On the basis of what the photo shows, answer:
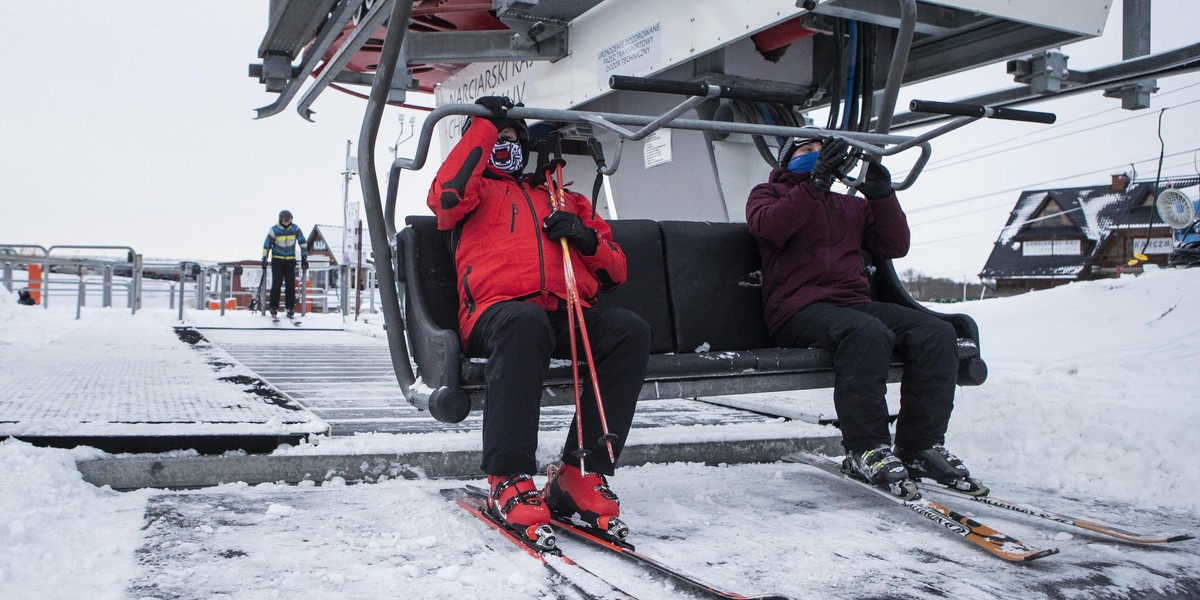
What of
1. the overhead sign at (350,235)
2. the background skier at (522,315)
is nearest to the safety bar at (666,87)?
the background skier at (522,315)

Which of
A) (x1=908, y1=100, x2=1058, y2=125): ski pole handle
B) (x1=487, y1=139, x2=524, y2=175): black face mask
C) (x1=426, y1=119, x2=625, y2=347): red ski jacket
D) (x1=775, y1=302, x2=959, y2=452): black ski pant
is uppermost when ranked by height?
(x1=908, y1=100, x2=1058, y2=125): ski pole handle

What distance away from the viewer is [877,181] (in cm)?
354

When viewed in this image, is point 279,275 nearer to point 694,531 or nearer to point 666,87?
point 666,87

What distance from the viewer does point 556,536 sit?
8.52ft

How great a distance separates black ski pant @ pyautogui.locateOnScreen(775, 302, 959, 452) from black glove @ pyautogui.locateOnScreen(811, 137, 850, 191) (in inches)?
17.7

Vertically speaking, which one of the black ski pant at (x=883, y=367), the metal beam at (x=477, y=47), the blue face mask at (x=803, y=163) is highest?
the metal beam at (x=477, y=47)

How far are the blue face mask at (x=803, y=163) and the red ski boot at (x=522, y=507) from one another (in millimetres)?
1667

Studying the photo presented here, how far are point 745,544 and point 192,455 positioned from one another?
71.7 inches

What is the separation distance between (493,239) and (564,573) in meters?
1.06

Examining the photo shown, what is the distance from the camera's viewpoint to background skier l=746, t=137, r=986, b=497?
10.0ft

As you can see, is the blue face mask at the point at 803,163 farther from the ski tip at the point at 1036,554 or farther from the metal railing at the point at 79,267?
the metal railing at the point at 79,267

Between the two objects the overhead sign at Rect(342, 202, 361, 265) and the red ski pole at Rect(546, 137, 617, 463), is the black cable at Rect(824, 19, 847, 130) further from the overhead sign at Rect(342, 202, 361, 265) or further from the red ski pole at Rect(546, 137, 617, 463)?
the overhead sign at Rect(342, 202, 361, 265)

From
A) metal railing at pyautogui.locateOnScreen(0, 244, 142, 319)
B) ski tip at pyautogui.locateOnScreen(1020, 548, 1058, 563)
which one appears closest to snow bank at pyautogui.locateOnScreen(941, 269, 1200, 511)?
ski tip at pyautogui.locateOnScreen(1020, 548, 1058, 563)

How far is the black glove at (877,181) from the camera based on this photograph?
11.6 feet
